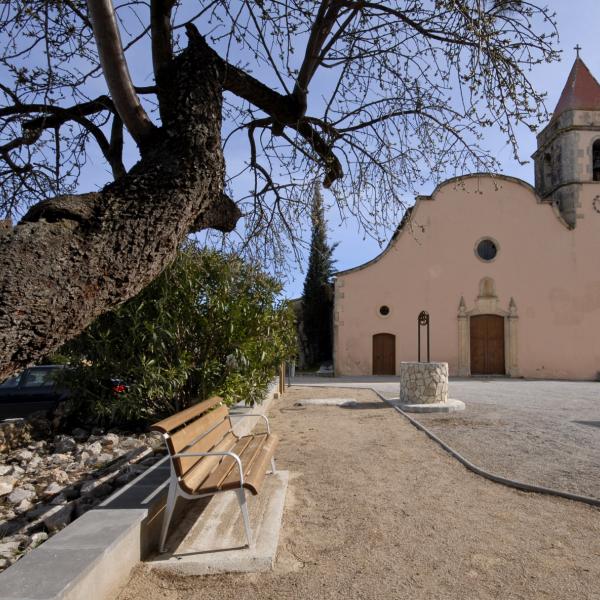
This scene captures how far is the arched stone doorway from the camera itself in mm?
23953

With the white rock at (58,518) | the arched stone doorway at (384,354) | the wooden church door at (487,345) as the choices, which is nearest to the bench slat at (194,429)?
the white rock at (58,518)

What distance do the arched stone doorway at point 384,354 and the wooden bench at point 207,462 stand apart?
776 inches

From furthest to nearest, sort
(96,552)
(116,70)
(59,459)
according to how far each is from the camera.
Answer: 1. (59,459)
2. (116,70)
3. (96,552)

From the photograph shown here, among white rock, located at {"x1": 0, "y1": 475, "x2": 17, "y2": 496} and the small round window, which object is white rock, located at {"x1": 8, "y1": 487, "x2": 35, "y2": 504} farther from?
the small round window

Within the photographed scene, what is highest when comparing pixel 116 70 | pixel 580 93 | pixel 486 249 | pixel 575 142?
pixel 580 93

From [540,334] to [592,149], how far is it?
8.31 m

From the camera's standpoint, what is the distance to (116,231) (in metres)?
2.20

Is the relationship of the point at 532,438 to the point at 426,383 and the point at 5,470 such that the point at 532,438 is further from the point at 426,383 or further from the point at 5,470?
the point at 5,470

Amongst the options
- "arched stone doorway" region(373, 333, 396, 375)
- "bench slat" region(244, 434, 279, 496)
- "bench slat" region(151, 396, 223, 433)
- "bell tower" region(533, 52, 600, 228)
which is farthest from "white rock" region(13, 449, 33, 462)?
"bell tower" region(533, 52, 600, 228)

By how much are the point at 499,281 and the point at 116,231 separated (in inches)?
957

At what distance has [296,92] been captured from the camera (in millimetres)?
4410

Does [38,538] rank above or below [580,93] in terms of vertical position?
below

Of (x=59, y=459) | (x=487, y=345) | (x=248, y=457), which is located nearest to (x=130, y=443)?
(x=59, y=459)

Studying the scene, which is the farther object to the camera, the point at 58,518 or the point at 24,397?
the point at 24,397
